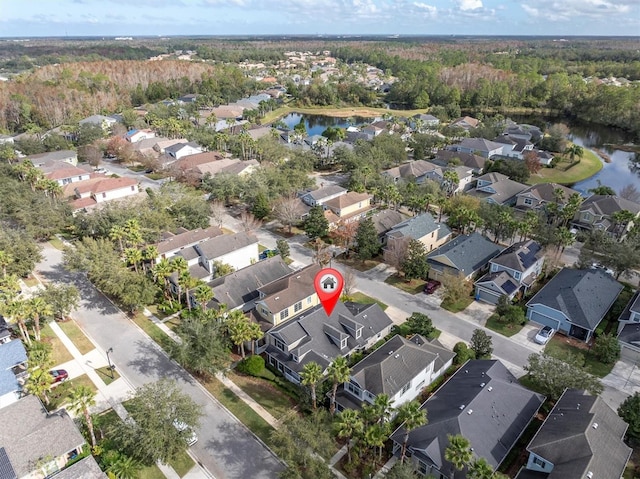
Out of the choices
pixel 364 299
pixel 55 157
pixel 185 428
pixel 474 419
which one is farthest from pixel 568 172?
pixel 55 157

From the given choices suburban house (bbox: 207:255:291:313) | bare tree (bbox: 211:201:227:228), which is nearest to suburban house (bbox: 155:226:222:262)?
bare tree (bbox: 211:201:227:228)

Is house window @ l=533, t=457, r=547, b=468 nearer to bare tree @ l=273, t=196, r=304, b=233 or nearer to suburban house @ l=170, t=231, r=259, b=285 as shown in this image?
suburban house @ l=170, t=231, r=259, b=285

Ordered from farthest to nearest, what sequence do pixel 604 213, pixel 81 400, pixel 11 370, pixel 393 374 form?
pixel 604 213 < pixel 11 370 < pixel 393 374 < pixel 81 400

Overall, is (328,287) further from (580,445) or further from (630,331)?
(630,331)

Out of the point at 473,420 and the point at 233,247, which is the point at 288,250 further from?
the point at 473,420

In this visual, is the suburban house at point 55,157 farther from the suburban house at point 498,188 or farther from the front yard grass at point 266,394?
the suburban house at point 498,188

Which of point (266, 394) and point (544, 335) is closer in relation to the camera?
point (266, 394)
